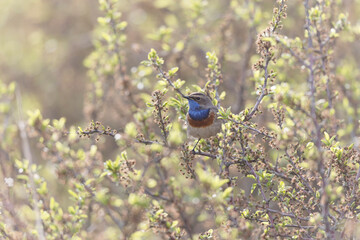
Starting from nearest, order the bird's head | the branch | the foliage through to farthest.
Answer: the foliage → the branch → the bird's head

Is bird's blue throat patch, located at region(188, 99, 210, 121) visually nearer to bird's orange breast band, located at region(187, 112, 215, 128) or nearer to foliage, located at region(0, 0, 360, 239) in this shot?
bird's orange breast band, located at region(187, 112, 215, 128)

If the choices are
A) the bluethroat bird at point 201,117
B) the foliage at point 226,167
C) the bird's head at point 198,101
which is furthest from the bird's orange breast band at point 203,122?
the foliage at point 226,167

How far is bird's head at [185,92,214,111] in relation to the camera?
15.5ft

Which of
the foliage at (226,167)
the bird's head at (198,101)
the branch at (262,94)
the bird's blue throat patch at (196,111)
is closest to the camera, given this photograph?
the foliage at (226,167)

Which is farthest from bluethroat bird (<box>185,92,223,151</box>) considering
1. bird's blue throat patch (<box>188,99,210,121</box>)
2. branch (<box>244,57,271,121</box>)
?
branch (<box>244,57,271,121</box>)

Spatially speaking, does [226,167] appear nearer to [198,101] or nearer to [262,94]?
[262,94]

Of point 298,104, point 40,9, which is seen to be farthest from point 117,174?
point 40,9

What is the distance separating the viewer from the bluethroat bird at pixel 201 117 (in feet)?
15.5

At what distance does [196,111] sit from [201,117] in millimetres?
94

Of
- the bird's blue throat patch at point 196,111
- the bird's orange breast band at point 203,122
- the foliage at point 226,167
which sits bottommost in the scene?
the foliage at point 226,167

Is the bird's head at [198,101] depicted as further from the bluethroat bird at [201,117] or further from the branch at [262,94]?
the branch at [262,94]

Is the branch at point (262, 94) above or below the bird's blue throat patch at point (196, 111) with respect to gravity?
below

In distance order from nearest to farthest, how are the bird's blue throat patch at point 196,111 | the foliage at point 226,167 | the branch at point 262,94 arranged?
the foliage at point 226,167 → the branch at point 262,94 → the bird's blue throat patch at point 196,111

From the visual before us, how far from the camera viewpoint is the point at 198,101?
4844mm
